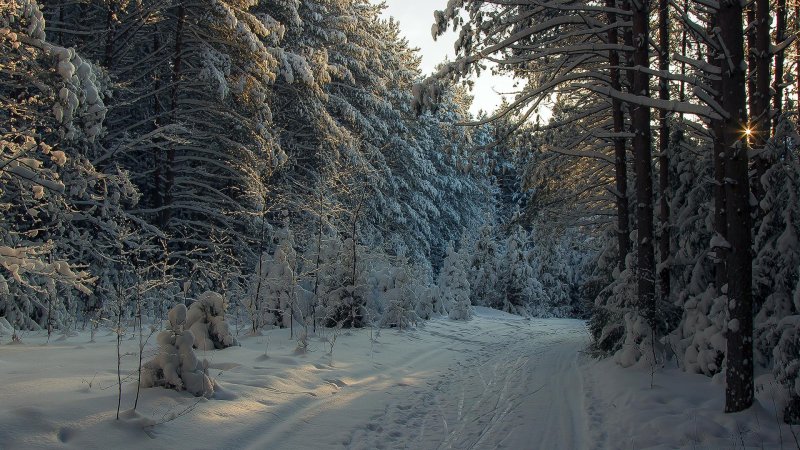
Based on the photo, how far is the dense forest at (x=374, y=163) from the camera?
6867mm

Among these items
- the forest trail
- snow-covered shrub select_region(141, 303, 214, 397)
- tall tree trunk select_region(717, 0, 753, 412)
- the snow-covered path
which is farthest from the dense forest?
the forest trail

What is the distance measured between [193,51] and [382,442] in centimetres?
1390

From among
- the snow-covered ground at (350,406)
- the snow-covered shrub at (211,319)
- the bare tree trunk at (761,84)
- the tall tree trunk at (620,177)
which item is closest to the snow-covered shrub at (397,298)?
the snow-covered ground at (350,406)

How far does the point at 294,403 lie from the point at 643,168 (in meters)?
6.74

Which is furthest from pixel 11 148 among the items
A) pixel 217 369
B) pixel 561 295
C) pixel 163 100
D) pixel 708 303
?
pixel 561 295

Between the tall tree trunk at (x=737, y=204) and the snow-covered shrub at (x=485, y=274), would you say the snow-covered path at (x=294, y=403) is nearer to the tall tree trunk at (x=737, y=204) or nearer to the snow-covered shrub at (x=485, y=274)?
the tall tree trunk at (x=737, y=204)

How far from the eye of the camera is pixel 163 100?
17.9 m

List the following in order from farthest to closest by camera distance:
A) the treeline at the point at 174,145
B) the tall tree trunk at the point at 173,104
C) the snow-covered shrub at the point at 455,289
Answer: the snow-covered shrub at the point at 455,289
the tall tree trunk at the point at 173,104
the treeline at the point at 174,145

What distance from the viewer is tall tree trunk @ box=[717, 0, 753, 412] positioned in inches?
211

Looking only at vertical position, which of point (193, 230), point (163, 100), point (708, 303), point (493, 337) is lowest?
point (493, 337)

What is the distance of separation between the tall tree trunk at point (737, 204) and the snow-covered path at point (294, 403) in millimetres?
1773

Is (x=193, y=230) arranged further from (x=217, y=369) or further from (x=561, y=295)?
(x=561, y=295)

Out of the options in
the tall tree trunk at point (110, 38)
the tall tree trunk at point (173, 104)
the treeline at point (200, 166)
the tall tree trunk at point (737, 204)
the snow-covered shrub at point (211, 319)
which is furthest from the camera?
the tall tree trunk at point (173, 104)

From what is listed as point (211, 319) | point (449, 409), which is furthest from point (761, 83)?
point (211, 319)
